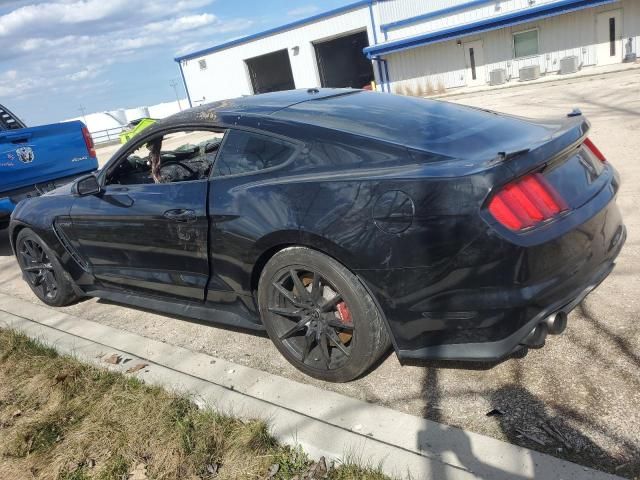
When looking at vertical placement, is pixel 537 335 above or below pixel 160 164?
below

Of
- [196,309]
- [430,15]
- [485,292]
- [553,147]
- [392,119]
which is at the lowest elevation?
[196,309]

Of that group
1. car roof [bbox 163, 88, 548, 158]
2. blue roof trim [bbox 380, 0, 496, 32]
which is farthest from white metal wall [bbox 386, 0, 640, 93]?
car roof [bbox 163, 88, 548, 158]

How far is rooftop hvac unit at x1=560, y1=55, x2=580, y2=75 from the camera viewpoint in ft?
73.3

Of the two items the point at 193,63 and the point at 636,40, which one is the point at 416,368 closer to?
the point at 636,40

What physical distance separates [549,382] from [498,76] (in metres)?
24.1

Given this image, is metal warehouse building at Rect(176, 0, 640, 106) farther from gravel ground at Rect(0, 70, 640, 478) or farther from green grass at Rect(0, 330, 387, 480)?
green grass at Rect(0, 330, 387, 480)

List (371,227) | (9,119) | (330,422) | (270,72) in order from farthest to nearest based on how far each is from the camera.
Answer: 1. (270,72)
2. (9,119)
3. (330,422)
4. (371,227)

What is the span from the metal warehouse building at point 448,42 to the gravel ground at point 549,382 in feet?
71.9

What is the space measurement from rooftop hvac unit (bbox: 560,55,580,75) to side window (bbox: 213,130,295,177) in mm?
23102

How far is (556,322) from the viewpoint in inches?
97.0

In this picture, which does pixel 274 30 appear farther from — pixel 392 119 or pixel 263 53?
→ pixel 392 119

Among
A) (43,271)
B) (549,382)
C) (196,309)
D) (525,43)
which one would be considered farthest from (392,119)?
(525,43)

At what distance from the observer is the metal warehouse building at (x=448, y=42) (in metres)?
22.4

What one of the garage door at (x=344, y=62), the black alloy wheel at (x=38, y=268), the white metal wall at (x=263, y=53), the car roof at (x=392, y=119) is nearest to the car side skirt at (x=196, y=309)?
the black alloy wheel at (x=38, y=268)
